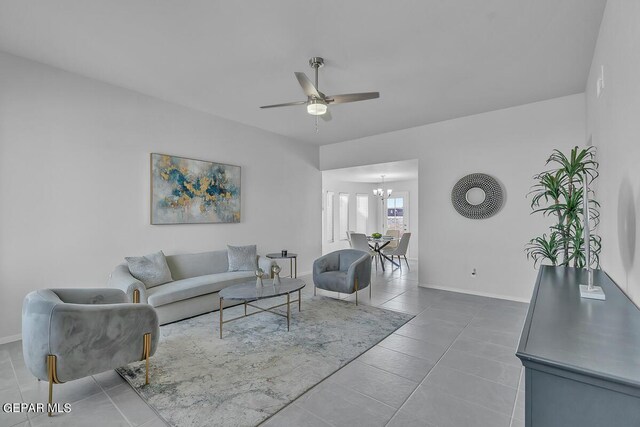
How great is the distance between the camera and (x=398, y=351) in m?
2.77

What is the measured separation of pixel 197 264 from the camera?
14.1 feet

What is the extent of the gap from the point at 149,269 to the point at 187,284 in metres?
0.48

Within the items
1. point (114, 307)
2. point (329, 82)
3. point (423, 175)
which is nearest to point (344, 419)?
point (114, 307)

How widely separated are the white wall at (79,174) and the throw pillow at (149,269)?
1.14ft

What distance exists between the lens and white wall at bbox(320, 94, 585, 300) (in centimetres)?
418

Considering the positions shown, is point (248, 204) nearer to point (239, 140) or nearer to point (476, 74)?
point (239, 140)

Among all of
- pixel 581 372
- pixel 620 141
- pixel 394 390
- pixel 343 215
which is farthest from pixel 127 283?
pixel 343 215

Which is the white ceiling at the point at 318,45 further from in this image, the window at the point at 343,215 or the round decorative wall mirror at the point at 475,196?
the window at the point at 343,215

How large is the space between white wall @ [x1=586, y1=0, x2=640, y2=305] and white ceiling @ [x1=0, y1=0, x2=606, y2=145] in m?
0.53

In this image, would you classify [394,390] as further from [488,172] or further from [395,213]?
[395,213]

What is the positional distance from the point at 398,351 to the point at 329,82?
10.1 feet

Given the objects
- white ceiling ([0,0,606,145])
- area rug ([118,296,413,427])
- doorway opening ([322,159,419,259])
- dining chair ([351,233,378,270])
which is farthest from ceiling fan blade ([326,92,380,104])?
doorway opening ([322,159,419,259])

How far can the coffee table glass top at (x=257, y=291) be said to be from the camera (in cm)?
311

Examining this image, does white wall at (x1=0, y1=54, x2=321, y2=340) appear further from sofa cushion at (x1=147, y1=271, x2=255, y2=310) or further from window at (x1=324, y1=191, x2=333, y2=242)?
window at (x1=324, y1=191, x2=333, y2=242)
